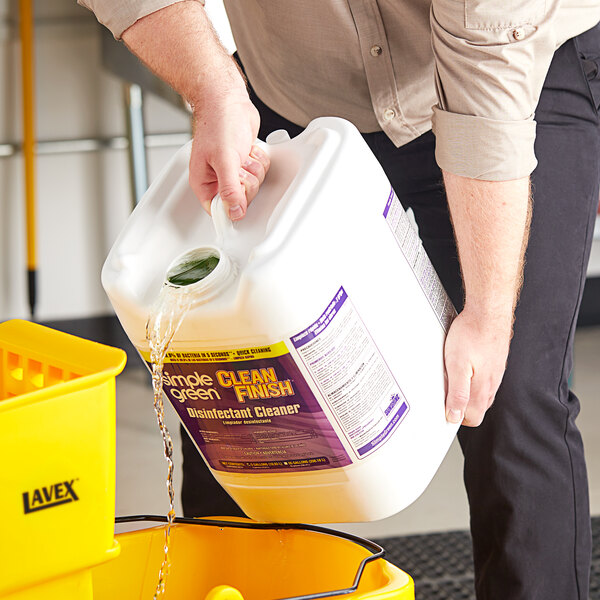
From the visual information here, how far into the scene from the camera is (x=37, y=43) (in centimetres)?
239

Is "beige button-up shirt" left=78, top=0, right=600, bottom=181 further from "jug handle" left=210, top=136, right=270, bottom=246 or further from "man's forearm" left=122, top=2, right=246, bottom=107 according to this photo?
"jug handle" left=210, top=136, right=270, bottom=246

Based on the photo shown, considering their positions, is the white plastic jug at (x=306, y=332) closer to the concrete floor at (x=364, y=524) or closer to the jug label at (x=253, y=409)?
the jug label at (x=253, y=409)

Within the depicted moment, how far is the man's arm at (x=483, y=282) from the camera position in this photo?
2.81 ft

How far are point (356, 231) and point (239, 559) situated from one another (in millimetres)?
352

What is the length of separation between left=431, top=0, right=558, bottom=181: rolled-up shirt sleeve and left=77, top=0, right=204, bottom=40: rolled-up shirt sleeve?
28 centimetres

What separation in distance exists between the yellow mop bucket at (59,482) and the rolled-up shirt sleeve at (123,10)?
0.39 metres

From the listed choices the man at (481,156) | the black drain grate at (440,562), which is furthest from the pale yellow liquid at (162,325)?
the black drain grate at (440,562)

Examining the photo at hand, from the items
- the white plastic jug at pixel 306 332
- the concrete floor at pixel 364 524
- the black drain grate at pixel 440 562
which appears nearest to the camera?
the white plastic jug at pixel 306 332

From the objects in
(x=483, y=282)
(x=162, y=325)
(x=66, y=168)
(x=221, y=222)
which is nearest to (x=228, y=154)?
(x=221, y=222)

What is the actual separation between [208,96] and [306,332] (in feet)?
0.88

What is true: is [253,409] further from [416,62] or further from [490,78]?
[416,62]

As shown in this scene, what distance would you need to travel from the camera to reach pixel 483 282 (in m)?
0.87

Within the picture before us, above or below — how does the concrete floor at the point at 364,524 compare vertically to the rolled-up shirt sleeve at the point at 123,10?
below

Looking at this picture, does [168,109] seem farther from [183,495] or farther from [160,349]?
[160,349]
